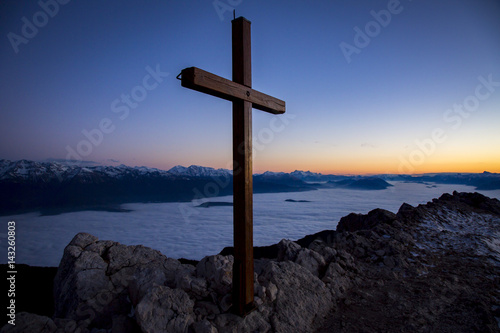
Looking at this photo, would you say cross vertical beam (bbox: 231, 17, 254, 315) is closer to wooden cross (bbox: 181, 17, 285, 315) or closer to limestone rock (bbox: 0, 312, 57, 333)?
wooden cross (bbox: 181, 17, 285, 315)

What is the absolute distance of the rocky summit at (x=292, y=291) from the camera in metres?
3.08

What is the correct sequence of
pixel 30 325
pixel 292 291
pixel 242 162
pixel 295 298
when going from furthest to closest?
pixel 292 291
pixel 295 298
pixel 242 162
pixel 30 325

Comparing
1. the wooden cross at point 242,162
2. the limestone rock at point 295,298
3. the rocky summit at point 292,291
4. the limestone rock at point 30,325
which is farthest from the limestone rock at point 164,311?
the limestone rock at point 295,298

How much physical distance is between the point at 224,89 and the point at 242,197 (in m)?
1.42

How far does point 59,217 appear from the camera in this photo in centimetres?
4072

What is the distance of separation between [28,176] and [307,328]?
6069 centimetres

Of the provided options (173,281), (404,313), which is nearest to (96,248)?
(173,281)

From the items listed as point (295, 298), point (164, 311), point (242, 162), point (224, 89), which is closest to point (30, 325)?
point (164, 311)

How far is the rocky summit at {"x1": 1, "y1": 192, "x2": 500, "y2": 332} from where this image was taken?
308cm

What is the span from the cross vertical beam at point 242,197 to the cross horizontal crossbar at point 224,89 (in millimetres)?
132

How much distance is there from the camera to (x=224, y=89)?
300 centimetres

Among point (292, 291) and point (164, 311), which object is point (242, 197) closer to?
point (164, 311)

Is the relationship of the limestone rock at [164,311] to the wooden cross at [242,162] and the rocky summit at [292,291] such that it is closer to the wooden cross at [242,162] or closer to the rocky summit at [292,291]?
the rocky summit at [292,291]

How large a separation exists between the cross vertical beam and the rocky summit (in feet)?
0.92
